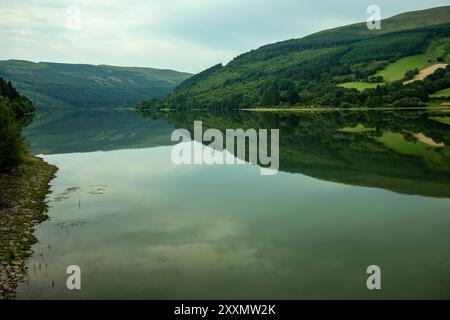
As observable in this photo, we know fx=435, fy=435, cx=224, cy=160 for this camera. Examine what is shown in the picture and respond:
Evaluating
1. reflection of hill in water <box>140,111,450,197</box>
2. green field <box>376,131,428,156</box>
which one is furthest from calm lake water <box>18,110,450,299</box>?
green field <box>376,131,428,156</box>

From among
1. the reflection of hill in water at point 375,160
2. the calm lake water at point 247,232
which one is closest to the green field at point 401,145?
the reflection of hill in water at point 375,160

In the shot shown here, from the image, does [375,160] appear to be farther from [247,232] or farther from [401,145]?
[247,232]

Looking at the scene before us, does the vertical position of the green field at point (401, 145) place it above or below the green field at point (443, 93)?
below

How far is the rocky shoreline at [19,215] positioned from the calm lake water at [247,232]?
68 centimetres

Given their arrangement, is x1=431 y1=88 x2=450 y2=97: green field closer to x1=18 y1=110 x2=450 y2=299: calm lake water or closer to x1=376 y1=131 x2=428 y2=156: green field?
x1=376 y1=131 x2=428 y2=156: green field

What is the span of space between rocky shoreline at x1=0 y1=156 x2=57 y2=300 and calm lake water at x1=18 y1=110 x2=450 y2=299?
0.68m

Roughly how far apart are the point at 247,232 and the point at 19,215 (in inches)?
622

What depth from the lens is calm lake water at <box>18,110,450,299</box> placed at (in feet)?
61.3

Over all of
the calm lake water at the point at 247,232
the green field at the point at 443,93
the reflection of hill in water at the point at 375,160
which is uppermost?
the green field at the point at 443,93

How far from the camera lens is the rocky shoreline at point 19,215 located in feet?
66.2

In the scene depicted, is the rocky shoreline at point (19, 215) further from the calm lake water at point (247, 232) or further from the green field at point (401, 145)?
the green field at point (401, 145)

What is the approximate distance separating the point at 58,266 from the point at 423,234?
782 inches
